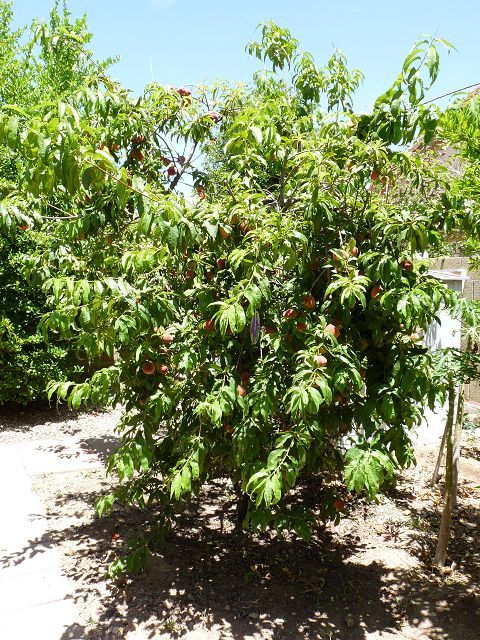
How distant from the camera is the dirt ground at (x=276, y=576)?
309cm

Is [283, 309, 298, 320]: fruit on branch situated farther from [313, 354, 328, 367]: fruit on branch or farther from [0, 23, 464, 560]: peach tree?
[313, 354, 328, 367]: fruit on branch

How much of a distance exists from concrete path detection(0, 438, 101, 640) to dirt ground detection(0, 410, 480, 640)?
7 centimetres

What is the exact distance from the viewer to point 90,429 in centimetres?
709

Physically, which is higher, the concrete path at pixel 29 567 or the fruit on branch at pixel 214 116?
the fruit on branch at pixel 214 116

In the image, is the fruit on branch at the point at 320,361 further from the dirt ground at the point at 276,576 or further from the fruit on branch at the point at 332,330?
the dirt ground at the point at 276,576

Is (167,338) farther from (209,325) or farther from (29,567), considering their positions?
(29,567)

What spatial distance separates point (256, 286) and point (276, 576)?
7.32 feet

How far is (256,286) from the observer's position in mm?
2543

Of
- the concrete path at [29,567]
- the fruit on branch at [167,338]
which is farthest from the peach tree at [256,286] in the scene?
the concrete path at [29,567]

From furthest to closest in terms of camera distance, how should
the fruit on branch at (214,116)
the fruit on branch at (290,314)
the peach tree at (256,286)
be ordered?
1. the fruit on branch at (214,116)
2. the fruit on branch at (290,314)
3. the peach tree at (256,286)

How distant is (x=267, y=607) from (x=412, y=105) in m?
3.04

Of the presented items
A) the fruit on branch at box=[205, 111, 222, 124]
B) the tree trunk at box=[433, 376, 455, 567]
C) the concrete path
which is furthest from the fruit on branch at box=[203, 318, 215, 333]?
the concrete path

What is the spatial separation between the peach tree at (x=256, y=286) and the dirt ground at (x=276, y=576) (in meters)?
0.57

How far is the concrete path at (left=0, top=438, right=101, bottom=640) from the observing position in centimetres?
304
